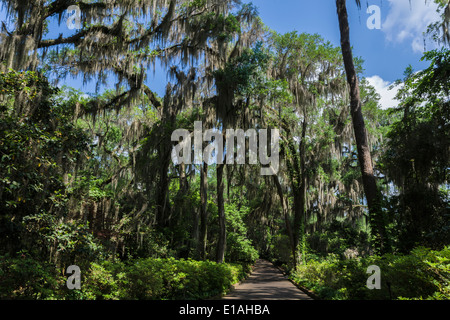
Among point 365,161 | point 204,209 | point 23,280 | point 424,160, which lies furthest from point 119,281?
point 424,160

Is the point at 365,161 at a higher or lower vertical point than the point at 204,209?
higher

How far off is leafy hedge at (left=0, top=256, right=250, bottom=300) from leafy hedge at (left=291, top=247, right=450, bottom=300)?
11.7 ft

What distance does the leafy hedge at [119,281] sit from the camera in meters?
4.51

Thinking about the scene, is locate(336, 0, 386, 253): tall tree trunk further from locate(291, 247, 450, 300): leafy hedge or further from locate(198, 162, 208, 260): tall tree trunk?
locate(198, 162, 208, 260): tall tree trunk

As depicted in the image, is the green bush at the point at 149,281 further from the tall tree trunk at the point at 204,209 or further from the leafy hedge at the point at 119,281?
the tall tree trunk at the point at 204,209

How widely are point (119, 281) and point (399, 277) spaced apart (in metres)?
5.81

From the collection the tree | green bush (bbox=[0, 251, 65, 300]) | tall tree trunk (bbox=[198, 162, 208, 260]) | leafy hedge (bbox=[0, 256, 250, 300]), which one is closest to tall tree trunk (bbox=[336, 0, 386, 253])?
the tree

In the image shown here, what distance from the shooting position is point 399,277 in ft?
18.1

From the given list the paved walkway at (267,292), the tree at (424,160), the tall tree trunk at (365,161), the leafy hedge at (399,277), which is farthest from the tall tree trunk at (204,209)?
the tree at (424,160)

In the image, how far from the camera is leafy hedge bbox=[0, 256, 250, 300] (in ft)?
14.8

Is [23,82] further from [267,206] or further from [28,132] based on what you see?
[267,206]

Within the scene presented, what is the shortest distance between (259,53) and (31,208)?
11.0 m

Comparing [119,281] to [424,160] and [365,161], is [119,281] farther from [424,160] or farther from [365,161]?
[424,160]

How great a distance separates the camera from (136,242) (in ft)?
46.0
